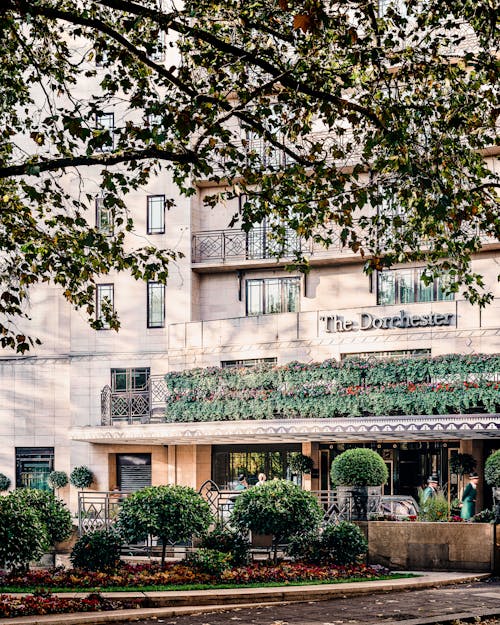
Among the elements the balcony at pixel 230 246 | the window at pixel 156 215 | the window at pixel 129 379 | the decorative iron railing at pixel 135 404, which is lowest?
the decorative iron railing at pixel 135 404

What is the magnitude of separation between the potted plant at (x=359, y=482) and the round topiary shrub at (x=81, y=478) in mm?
18719

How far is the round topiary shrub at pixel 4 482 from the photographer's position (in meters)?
41.2

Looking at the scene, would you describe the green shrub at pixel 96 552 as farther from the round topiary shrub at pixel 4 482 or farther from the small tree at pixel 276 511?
the round topiary shrub at pixel 4 482

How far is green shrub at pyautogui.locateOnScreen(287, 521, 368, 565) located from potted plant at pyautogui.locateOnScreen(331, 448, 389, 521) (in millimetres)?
1675

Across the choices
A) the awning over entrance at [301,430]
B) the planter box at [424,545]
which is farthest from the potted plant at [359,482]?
the awning over entrance at [301,430]

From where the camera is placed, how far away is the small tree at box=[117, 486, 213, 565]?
1931 centimetres

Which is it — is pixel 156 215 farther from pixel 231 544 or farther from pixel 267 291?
pixel 231 544

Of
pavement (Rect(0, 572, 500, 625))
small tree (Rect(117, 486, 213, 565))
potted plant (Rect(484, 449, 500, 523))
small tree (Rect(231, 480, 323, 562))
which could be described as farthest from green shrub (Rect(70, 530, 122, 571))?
potted plant (Rect(484, 449, 500, 523))

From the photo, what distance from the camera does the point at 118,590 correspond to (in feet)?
57.3

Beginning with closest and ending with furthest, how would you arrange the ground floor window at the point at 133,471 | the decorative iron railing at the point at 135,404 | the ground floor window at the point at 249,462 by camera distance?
1. the decorative iron railing at the point at 135,404
2. the ground floor window at the point at 249,462
3. the ground floor window at the point at 133,471

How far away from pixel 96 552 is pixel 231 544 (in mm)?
2447

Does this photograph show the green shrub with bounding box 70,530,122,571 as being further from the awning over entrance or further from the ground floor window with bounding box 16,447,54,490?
the ground floor window with bounding box 16,447,54,490

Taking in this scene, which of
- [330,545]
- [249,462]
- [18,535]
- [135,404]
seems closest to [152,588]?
[18,535]

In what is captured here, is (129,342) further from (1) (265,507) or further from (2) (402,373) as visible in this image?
(1) (265,507)
